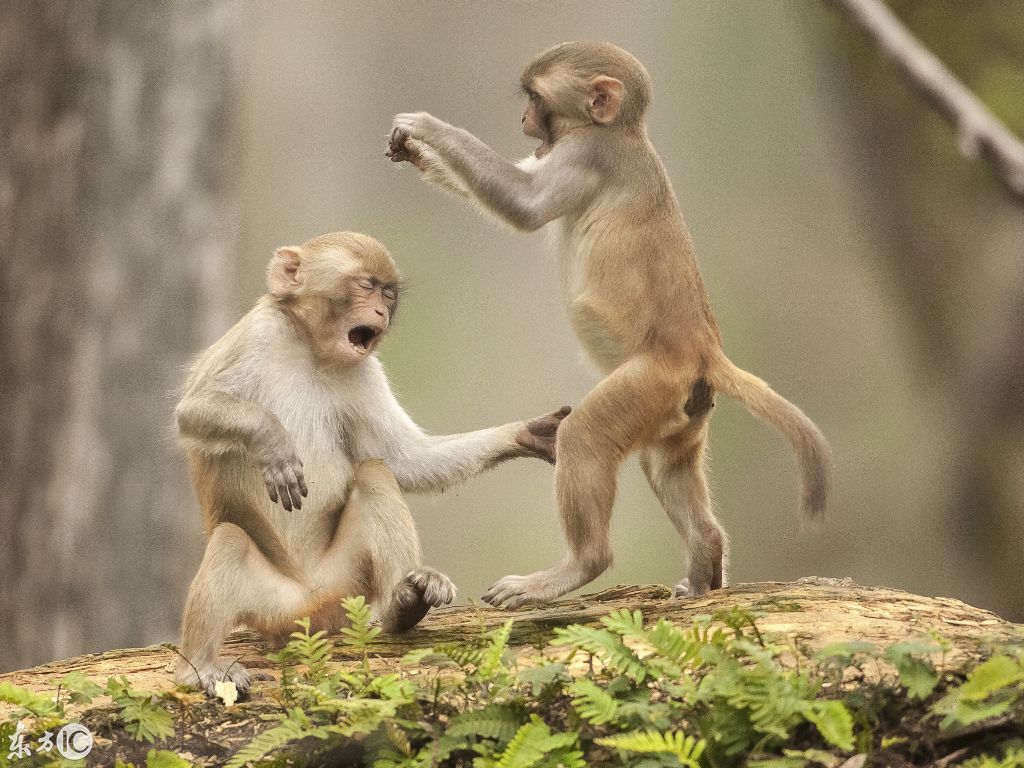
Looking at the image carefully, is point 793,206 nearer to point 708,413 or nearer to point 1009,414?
point 1009,414

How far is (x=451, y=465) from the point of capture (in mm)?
6844

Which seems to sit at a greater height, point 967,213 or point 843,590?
point 967,213

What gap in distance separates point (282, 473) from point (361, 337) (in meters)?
1.01

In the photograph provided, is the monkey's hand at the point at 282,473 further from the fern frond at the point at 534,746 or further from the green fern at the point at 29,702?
the fern frond at the point at 534,746

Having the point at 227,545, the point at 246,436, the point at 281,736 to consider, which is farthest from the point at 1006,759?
the point at 246,436

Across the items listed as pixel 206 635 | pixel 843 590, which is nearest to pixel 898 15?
pixel 843 590

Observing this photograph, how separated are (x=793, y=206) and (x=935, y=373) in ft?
6.60

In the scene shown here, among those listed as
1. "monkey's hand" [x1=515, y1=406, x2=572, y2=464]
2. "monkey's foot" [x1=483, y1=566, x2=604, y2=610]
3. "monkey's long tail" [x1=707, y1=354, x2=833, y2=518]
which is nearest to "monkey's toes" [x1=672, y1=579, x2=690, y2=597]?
"monkey's foot" [x1=483, y1=566, x2=604, y2=610]

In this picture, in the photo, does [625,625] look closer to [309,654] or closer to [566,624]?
[566,624]

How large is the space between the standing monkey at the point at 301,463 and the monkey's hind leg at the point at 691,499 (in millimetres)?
1633

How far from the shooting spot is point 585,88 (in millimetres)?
7043

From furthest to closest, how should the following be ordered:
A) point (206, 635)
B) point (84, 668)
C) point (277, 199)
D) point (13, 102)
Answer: point (277, 199) < point (13, 102) < point (84, 668) < point (206, 635)

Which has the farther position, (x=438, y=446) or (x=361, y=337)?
(x=438, y=446)

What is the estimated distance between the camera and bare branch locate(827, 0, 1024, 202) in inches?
390
